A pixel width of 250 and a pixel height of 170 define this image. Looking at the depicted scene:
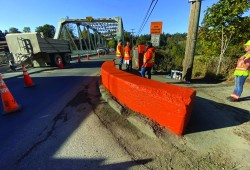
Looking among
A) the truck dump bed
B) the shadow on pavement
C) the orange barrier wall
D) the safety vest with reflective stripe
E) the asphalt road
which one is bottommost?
the asphalt road

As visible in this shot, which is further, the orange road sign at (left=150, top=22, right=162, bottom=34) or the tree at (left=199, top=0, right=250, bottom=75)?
the orange road sign at (left=150, top=22, right=162, bottom=34)

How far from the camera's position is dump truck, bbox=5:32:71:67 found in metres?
10.5

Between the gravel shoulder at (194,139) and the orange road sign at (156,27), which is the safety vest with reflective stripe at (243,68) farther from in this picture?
the orange road sign at (156,27)

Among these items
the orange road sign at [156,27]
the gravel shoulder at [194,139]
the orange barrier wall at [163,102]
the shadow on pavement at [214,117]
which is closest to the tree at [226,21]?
the orange road sign at [156,27]

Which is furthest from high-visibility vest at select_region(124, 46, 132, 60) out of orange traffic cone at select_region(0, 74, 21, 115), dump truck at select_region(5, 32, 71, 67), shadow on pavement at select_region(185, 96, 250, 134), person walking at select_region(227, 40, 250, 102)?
dump truck at select_region(5, 32, 71, 67)

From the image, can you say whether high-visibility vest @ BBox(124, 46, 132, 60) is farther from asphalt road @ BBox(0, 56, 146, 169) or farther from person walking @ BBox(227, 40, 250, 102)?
person walking @ BBox(227, 40, 250, 102)

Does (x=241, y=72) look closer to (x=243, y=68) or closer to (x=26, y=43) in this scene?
(x=243, y=68)

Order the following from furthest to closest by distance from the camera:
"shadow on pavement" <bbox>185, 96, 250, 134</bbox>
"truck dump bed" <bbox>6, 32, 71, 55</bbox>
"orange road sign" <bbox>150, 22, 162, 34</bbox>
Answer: "truck dump bed" <bbox>6, 32, 71, 55</bbox> → "orange road sign" <bbox>150, 22, 162, 34</bbox> → "shadow on pavement" <bbox>185, 96, 250, 134</bbox>

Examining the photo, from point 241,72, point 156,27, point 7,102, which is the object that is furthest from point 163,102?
point 156,27

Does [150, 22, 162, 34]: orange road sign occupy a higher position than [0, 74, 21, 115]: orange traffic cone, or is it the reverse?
[150, 22, 162, 34]: orange road sign

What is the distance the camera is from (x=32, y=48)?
10.7 meters

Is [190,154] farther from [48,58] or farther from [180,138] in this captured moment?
[48,58]

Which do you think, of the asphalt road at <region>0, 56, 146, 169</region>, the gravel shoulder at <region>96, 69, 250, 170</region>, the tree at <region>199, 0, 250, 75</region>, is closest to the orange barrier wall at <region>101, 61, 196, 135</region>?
the gravel shoulder at <region>96, 69, 250, 170</region>

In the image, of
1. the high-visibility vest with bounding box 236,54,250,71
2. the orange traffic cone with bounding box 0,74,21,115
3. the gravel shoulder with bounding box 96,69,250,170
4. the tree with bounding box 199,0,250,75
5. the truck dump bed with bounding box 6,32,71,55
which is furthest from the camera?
the truck dump bed with bounding box 6,32,71,55
